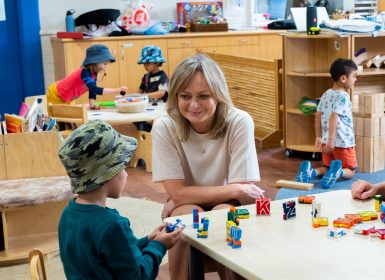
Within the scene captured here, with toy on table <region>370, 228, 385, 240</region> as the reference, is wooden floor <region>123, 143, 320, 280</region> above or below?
below

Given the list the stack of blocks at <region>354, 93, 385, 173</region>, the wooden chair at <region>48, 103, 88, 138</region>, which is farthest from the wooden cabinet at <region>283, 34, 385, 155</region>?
the wooden chair at <region>48, 103, 88, 138</region>

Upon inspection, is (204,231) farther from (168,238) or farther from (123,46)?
(123,46)

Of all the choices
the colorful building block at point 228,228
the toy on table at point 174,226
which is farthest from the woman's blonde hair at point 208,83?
the colorful building block at point 228,228

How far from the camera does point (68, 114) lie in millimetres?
5199

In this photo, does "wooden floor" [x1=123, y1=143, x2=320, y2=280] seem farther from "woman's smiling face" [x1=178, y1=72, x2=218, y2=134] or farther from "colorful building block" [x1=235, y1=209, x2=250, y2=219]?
"colorful building block" [x1=235, y1=209, x2=250, y2=219]

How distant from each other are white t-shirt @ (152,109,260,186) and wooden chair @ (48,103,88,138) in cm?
238

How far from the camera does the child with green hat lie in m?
5.82

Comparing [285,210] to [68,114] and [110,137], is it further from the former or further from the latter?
[68,114]

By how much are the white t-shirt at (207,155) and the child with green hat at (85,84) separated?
3.00 meters

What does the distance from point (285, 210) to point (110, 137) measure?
0.63 m

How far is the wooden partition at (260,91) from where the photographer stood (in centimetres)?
645

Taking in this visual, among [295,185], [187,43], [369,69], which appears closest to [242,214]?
[295,185]

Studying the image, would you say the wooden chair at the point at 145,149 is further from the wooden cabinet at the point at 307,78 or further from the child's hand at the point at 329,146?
the child's hand at the point at 329,146

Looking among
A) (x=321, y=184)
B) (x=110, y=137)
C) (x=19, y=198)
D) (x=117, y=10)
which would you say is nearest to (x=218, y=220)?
(x=110, y=137)
